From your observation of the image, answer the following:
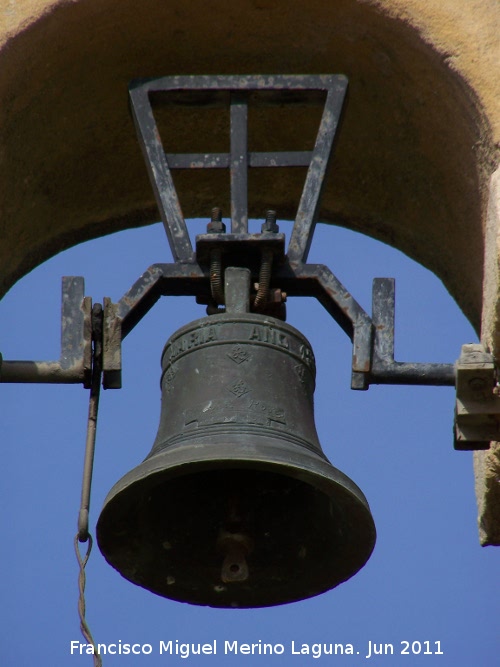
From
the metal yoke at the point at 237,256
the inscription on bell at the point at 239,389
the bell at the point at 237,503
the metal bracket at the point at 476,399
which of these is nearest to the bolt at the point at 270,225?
the metal yoke at the point at 237,256

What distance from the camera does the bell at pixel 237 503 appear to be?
4.86m

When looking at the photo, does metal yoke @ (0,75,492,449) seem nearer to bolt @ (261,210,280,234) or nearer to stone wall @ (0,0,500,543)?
bolt @ (261,210,280,234)

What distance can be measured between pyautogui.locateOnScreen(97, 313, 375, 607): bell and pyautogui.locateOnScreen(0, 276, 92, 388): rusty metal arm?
21 cm

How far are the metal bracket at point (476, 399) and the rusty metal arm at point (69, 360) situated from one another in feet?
2.84

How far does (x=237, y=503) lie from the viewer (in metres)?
5.00

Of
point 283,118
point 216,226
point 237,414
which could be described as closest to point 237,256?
point 216,226

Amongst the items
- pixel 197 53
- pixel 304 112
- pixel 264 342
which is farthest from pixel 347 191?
pixel 264 342

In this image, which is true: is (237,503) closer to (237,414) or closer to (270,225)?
(237,414)

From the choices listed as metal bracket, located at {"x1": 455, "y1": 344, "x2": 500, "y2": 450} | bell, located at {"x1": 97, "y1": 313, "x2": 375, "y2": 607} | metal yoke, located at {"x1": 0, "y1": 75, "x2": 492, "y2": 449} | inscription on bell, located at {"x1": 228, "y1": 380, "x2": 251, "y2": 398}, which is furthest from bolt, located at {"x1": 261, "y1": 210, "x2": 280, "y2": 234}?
metal bracket, located at {"x1": 455, "y1": 344, "x2": 500, "y2": 450}

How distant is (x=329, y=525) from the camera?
4988 millimetres

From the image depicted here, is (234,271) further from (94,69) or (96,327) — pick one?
(94,69)

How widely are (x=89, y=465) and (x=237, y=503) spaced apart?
14.3 inches

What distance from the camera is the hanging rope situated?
4.64 meters

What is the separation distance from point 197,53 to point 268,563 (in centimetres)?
137
